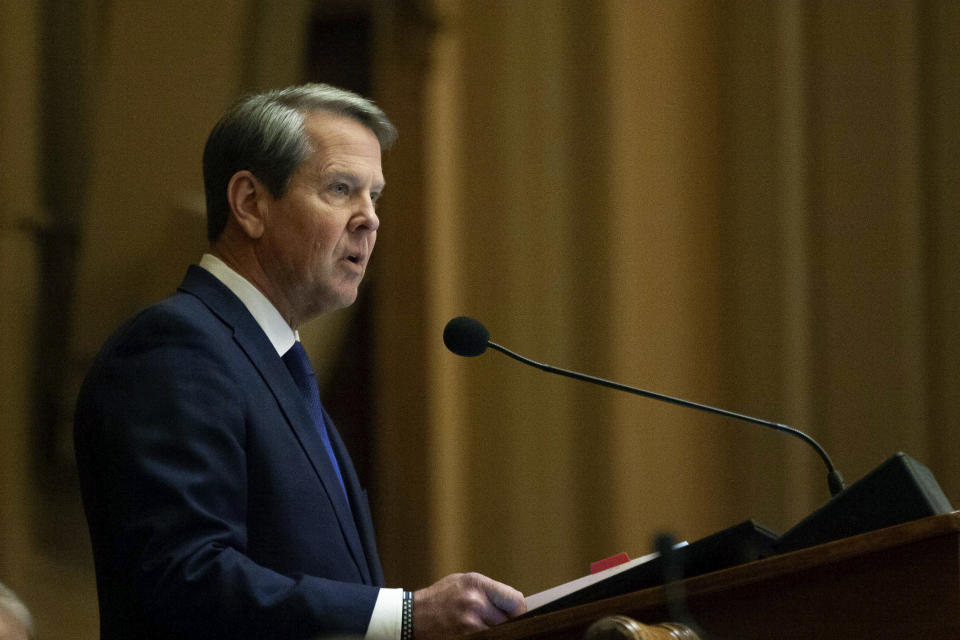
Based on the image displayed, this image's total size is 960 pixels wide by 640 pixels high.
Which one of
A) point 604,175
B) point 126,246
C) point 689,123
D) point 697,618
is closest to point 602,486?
point 604,175

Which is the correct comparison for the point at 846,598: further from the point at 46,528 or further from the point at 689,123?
the point at 689,123

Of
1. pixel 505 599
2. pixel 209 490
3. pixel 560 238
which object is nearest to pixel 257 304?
pixel 209 490

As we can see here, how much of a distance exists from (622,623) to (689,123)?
3.03 m

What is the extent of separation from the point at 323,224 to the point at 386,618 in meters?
0.84

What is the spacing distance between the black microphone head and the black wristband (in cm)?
50

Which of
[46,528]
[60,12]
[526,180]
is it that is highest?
[60,12]

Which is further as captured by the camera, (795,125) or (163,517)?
(795,125)

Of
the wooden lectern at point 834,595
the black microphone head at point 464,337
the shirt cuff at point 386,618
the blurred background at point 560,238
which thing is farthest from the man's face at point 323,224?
the blurred background at point 560,238

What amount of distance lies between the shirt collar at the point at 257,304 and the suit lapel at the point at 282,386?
51 mm

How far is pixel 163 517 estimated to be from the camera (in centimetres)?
158

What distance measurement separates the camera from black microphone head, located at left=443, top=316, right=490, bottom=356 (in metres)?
1.92

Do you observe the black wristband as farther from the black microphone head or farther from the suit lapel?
the black microphone head

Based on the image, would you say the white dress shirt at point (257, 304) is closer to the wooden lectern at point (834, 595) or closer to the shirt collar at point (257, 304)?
the shirt collar at point (257, 304)

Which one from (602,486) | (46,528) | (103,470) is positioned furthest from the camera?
(602,486)
